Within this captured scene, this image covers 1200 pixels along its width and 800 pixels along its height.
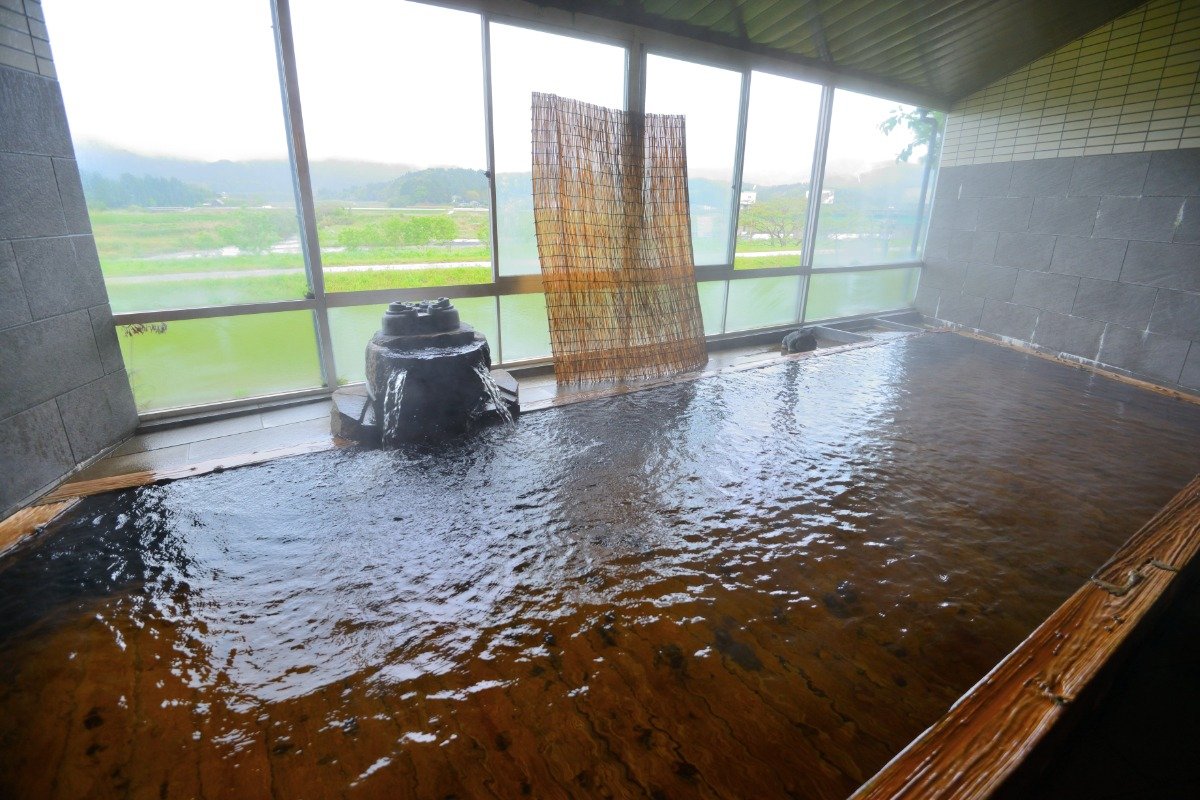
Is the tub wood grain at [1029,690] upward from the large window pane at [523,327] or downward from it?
downward

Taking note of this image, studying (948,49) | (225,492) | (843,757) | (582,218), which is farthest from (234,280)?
(948,49)

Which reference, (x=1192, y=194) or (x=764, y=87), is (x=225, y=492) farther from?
(x=1192, y=194)

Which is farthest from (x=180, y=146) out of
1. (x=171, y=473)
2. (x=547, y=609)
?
(x=547, y=609)

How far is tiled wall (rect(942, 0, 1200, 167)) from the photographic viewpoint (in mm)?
3898

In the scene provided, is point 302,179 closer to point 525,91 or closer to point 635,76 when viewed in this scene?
point 525,91

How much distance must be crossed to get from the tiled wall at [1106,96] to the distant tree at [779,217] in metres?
1.97

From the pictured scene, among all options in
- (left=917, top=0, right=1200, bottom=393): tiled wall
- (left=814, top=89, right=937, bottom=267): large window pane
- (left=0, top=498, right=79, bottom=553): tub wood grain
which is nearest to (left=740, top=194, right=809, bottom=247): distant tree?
(left=814, top=89, right=937, bottom=267): large window pane

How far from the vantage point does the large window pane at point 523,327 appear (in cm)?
391

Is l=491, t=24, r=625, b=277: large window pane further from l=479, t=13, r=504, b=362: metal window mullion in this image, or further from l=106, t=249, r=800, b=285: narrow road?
l=106, t=249, r=800, b=285: narrow road

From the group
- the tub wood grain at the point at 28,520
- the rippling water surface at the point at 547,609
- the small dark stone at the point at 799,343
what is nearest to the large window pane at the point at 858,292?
the small dark stone at the point at 799,343

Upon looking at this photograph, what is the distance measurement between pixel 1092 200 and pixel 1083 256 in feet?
1.52

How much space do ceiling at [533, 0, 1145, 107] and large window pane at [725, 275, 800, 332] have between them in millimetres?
1882

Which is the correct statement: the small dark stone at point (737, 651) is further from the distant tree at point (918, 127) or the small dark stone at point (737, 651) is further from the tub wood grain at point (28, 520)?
the distant tree at point (918, 127)

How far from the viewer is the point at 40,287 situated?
2283 mm
